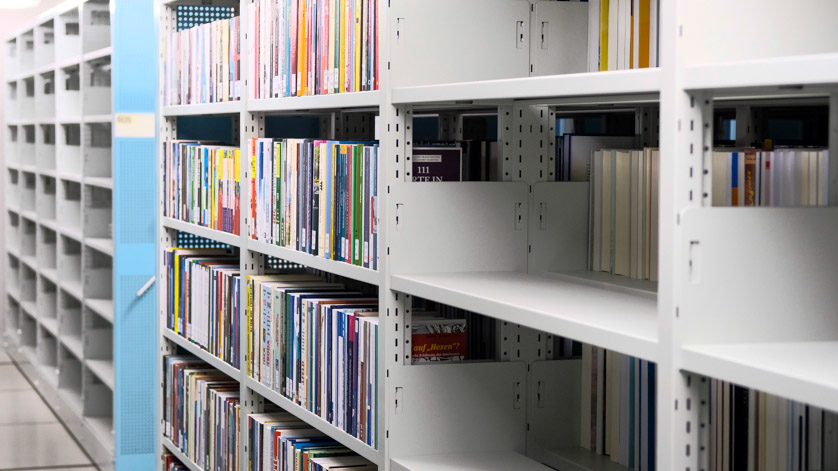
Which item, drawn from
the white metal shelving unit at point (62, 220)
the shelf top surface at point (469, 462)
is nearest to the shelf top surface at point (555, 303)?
the shelf top surface at point (469, 462)

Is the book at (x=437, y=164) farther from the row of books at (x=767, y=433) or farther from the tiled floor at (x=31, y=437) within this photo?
the tiled floor at (x=31, y=437)

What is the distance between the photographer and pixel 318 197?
99.1 inches

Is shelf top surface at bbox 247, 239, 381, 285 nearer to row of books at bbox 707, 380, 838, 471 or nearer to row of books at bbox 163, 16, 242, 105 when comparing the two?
row of books at bbox 163, 16, 242, 105

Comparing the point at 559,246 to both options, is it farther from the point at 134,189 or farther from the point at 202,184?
the point at 134,189

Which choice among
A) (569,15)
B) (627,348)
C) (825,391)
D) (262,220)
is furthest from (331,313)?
(825,391)

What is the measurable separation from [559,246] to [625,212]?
182mm

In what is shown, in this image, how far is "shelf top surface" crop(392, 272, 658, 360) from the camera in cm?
146

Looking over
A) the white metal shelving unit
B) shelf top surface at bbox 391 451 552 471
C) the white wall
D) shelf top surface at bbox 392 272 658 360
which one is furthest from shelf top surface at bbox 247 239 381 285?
the white wall

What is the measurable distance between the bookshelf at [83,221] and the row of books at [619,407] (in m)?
2.70

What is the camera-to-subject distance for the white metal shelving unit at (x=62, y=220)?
5.30m

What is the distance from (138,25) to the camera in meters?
4.61

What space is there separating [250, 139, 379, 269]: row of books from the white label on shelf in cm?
178

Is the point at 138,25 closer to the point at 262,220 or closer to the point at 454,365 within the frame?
the point at 262,220

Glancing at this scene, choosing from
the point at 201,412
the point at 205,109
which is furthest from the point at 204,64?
the point at 201,412
